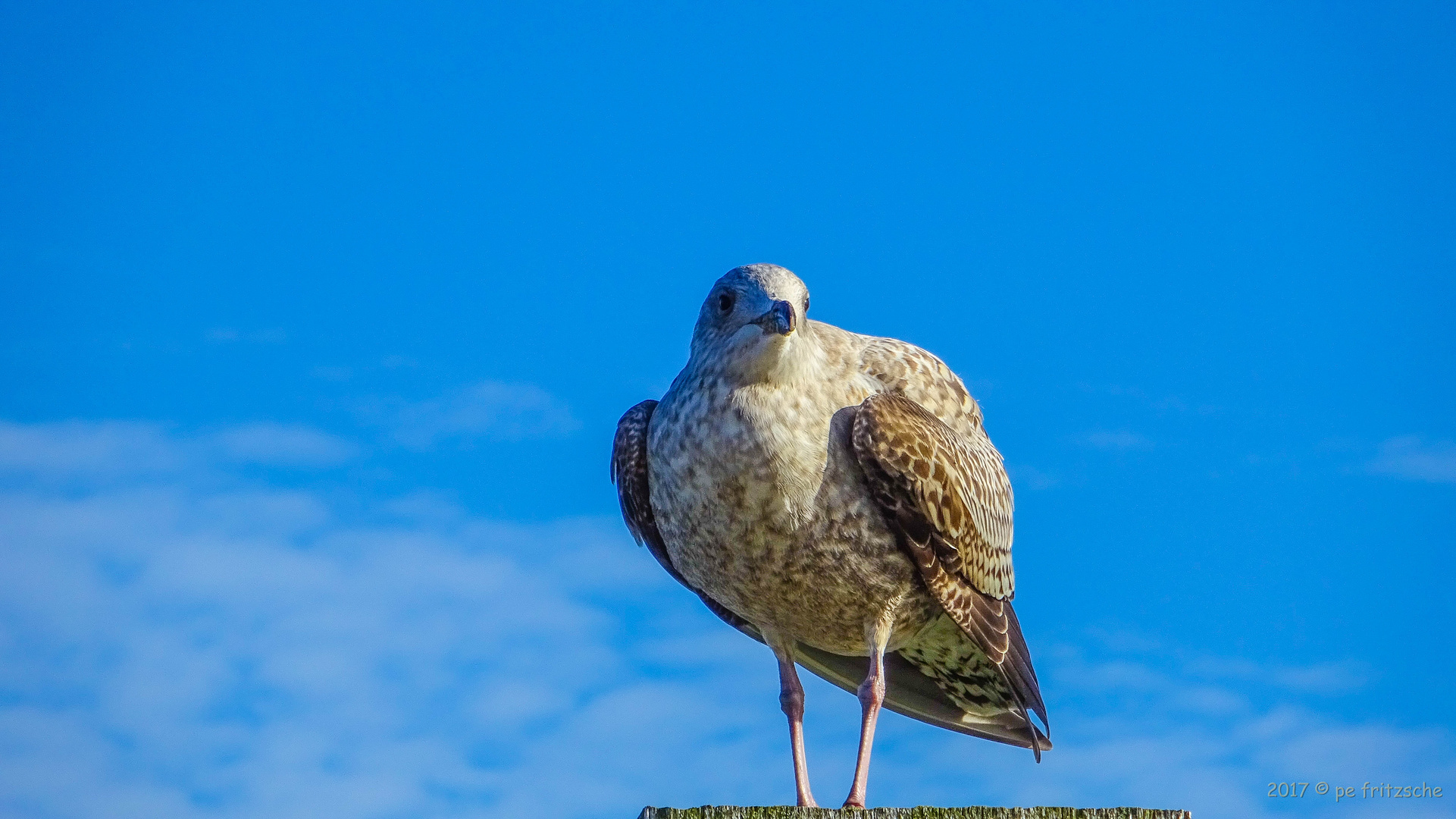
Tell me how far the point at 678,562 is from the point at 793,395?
4.04 ft

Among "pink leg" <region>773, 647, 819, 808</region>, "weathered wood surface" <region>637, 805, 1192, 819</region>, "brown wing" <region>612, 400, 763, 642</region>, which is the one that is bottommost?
"weathered wood surface" <region>637, 805, 1192, 819</region>

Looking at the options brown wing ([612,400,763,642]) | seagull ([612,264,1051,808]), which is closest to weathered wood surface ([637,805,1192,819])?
seagull ([612,264,1051,808])

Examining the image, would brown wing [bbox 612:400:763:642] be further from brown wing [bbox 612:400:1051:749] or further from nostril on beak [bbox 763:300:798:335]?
nostril on beak [bbox 763:300:798:335]

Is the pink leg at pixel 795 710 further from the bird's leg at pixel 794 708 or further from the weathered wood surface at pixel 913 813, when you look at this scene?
the weathered wood surface at pixel 913 813

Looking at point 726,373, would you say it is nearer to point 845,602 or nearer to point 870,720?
point 845,602

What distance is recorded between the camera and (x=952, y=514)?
8094 millimetres

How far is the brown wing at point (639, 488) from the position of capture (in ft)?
28.2

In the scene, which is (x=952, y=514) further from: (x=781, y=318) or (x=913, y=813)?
(x=913, y=813)

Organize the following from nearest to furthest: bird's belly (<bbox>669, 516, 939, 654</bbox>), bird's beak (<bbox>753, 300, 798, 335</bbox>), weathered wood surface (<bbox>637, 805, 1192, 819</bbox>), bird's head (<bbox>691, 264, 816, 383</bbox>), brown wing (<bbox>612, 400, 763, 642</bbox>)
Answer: weathered wood surface (<bbox>637, 805, 1192, 819</bbox>) → bird's beak (<bbox>753, 300, 798, 335</bbox>) → bird's head (<bbox>691, 264, 816, 383</bbox>) → bird's belly (<bbox>669, 516, 939, 654</bbox>) → brown wing (<bbox>612, 400, 763, 642</bbox>)

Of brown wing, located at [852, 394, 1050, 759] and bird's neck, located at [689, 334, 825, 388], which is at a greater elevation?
bird's neck, located at [689, 334, 825, 388]

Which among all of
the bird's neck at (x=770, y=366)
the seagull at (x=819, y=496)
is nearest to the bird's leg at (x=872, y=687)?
the seagull at (x=819, y=496)

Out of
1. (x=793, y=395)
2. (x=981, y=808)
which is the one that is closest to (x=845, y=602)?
(x=793, y=395)

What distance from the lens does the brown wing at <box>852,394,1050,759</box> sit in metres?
7.88

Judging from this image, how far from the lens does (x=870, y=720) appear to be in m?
8.04
